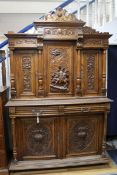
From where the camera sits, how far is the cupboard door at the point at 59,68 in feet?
9.07

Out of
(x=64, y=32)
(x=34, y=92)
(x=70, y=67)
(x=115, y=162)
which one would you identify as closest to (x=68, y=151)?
(x=115, y=162)

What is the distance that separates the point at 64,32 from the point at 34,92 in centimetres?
86

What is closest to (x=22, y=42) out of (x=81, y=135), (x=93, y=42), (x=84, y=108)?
(x=93, y=42)

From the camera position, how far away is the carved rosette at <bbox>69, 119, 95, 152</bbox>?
2.90 meters

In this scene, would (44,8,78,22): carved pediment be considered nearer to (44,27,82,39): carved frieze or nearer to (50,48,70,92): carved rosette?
(44,27,82,39): carved frieze

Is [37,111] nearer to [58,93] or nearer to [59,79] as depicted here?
[58,93]

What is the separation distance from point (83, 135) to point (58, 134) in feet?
1.14

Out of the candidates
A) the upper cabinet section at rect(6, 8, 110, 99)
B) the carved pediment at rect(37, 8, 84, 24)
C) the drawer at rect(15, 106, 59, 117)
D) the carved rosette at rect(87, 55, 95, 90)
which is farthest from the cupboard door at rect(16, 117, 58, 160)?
the carved pediment at rect(37, 8, 84, 24)

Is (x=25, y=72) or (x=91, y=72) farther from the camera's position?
(x=91, y=72)

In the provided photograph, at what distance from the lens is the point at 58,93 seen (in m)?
2.83

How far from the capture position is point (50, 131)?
9.31 feet

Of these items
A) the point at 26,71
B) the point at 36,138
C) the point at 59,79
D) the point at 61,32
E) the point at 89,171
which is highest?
the point at 61,32

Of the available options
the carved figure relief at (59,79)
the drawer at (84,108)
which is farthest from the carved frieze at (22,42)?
the drawer at (84,108)

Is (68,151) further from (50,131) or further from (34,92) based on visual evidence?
(34,92)
